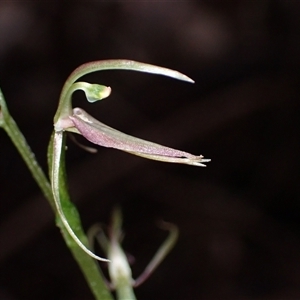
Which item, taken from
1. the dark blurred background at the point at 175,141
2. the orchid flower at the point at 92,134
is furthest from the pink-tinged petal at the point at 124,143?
the dark blurred background at the point at 175,141

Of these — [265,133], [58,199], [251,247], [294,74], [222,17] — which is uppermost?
[58,199]

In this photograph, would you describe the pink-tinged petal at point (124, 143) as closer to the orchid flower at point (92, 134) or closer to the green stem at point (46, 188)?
the orchid flower at point (92, 134)

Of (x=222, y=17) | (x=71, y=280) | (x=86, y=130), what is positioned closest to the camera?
(x=86, y=130)

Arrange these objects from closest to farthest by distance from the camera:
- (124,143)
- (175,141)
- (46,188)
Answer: (124,143) < (46,188) < (175,141)

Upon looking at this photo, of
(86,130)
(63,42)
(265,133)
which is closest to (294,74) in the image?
(265,133)

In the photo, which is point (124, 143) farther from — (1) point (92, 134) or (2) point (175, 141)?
(2) point (175, 141)

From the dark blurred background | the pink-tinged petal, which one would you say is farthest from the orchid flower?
the dark blurred background

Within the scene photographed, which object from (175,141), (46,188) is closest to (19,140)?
(46,188)

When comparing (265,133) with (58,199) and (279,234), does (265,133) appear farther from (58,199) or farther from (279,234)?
(58,199)
